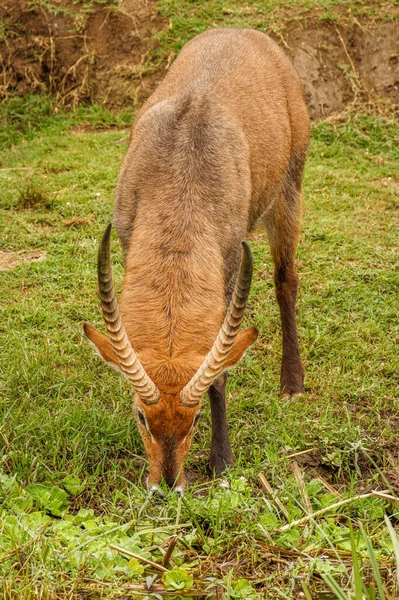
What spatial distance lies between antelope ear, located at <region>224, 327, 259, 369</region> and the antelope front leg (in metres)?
0.45

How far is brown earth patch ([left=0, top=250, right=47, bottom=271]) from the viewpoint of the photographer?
7.14 meters

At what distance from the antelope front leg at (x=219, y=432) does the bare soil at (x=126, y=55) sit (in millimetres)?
6289

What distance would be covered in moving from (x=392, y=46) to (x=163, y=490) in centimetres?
830

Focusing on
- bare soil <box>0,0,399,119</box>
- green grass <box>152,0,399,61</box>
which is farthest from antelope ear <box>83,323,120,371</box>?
green grass <box>152,0,399,61</box>

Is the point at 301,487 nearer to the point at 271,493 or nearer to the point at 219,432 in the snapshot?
the point at 271,493

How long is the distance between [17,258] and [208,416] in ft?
9.11

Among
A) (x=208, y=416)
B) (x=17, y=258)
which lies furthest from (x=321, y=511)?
(x=17, y=258)

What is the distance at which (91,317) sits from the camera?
6.39 m

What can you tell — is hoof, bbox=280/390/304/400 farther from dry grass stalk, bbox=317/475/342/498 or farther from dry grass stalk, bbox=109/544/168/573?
dry grass stalk, bbox=109/544/168/573

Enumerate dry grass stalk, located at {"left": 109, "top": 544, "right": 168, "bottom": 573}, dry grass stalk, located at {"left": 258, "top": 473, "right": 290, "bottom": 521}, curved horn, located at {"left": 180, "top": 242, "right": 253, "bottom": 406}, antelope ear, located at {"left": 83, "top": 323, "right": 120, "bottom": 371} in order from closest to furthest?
dry grass stalk, located at {"left": 109, "top": 544, "right": 168, "bottom": 573} < curved horn, located at {"left": 180, "top": 242, "right": 253, "bottom": 406} < dry grass stalk, located at {"left": 258, "top": 473, "right": 290, "bottom": 521} < antelope ear, located at {"left": 83, "top": 323, "right": 120, "bottom": 371}

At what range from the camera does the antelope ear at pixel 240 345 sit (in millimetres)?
4281

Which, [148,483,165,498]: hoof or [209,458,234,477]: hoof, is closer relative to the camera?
[148,483,165,498]: hoof

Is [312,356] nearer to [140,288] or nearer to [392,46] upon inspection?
[140,288]

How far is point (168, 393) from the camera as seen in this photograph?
3.96 m
